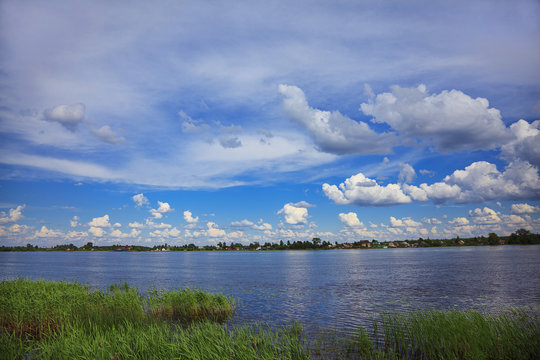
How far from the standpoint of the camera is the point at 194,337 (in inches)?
667

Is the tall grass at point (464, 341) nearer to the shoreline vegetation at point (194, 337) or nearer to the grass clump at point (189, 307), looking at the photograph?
the shoreline vegetation at point (194, 337)

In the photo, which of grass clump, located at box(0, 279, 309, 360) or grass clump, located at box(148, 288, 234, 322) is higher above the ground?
grass clump, located at box(0, 279, 309, 360)

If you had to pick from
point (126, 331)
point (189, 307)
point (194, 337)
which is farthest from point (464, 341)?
point (189, 307)

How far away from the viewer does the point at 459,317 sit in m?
20.1

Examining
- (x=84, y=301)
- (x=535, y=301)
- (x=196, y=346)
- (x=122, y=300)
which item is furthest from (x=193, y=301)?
(x=535, y=301)

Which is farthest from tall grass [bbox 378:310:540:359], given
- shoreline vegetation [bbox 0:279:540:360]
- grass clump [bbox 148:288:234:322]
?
grass clump [bbox 148:288:234:322]

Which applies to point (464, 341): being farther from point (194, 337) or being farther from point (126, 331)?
point (126, 331)

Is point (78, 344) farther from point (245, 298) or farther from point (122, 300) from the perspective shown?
point (245, 298)

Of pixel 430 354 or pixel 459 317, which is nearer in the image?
pixel 430 354

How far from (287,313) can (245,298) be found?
1033 centimetres

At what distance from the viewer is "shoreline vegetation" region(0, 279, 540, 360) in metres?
15.1

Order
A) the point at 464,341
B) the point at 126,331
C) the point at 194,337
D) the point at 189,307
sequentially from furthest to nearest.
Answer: the point at 189,307, the point at 126,331, the point at 194,337, the point at 464,341

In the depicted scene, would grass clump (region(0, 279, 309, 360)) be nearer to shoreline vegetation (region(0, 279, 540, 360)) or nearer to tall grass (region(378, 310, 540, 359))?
shoreline vegetation (region(0, 279, 540, 360))

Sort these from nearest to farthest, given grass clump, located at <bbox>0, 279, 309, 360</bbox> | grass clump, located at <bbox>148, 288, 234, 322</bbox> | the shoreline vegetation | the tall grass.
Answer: grass clump, located at <bbox>0, 279, 309, 360</bbox> < the shoreline vegetation < the tall grass < grass clump, located at <bbox>148, 288, 234, 322</bbox>
